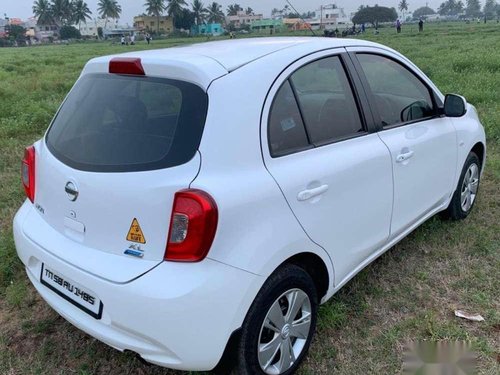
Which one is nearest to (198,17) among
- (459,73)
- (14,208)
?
(459,73)

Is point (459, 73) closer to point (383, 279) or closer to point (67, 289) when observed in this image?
point (383, 279)

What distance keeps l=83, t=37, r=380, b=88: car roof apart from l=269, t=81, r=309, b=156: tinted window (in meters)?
0.23

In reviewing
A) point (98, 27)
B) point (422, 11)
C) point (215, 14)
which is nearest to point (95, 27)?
point (98, 27)

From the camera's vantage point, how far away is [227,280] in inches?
75.4

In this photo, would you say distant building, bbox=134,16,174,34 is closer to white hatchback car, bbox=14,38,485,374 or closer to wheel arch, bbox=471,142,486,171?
wheel arch, bbox=471,142,486,171

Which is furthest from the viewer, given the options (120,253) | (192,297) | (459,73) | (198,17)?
(198,17)

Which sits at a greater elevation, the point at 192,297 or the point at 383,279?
the point at 192,297

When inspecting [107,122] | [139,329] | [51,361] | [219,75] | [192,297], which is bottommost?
[51,361]

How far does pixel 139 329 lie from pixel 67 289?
50 cm

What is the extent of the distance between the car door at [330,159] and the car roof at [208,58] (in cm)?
13

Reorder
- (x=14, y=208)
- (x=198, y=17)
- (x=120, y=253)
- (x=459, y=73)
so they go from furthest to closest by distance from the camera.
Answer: (x=198, y=17) → (x=459, y=73) → (x=14, y=208) → (x=120, y=253)

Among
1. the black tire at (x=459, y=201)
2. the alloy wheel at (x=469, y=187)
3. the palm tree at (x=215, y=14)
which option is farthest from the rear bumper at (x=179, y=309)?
the palm tree at (x=215, y=14)

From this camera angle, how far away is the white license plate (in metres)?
2.10

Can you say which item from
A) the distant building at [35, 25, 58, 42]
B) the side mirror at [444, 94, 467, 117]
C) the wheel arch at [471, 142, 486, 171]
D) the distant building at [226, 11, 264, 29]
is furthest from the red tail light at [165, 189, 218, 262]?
the distant building at [35, 25, 58, 42]
